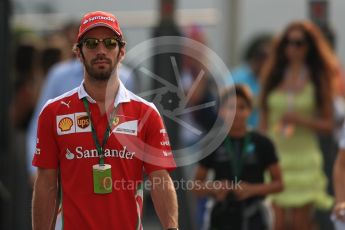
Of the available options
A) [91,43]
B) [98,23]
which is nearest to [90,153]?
[91,43]

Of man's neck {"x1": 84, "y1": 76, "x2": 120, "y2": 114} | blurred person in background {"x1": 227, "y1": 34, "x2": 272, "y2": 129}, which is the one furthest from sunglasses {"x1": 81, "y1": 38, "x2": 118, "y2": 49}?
→ blurred person in background {"x1": 227, "y1": 34, "x2": 272, "y2": 129}

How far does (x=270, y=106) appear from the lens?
11312 millimetres

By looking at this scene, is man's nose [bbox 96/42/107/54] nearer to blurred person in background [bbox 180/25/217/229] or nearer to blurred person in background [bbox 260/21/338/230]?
blurred person in background [bbox 180/25/217/229]

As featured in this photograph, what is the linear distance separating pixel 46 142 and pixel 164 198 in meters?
0.75

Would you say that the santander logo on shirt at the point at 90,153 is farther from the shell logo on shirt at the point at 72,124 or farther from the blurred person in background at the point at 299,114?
the blurred person in background at the point at 299,114

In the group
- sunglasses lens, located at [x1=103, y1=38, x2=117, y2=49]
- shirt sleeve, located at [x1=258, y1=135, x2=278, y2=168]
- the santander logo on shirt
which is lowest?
the santander logo on shirt

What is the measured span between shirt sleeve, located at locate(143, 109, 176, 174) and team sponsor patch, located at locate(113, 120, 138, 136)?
8cm

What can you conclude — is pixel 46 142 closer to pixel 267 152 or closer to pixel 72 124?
pixel 72 124

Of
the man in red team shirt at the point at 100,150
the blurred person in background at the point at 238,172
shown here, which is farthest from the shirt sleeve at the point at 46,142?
the blurred person in background at the point at 238,172

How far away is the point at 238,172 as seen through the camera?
9531 mm

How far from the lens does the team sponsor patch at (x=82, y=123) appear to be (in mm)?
7234

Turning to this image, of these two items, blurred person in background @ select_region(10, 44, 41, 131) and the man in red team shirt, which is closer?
the man in red team shirt

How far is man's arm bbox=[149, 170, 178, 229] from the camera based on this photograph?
725cm

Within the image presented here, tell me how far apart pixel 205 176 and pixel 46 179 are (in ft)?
8.56
